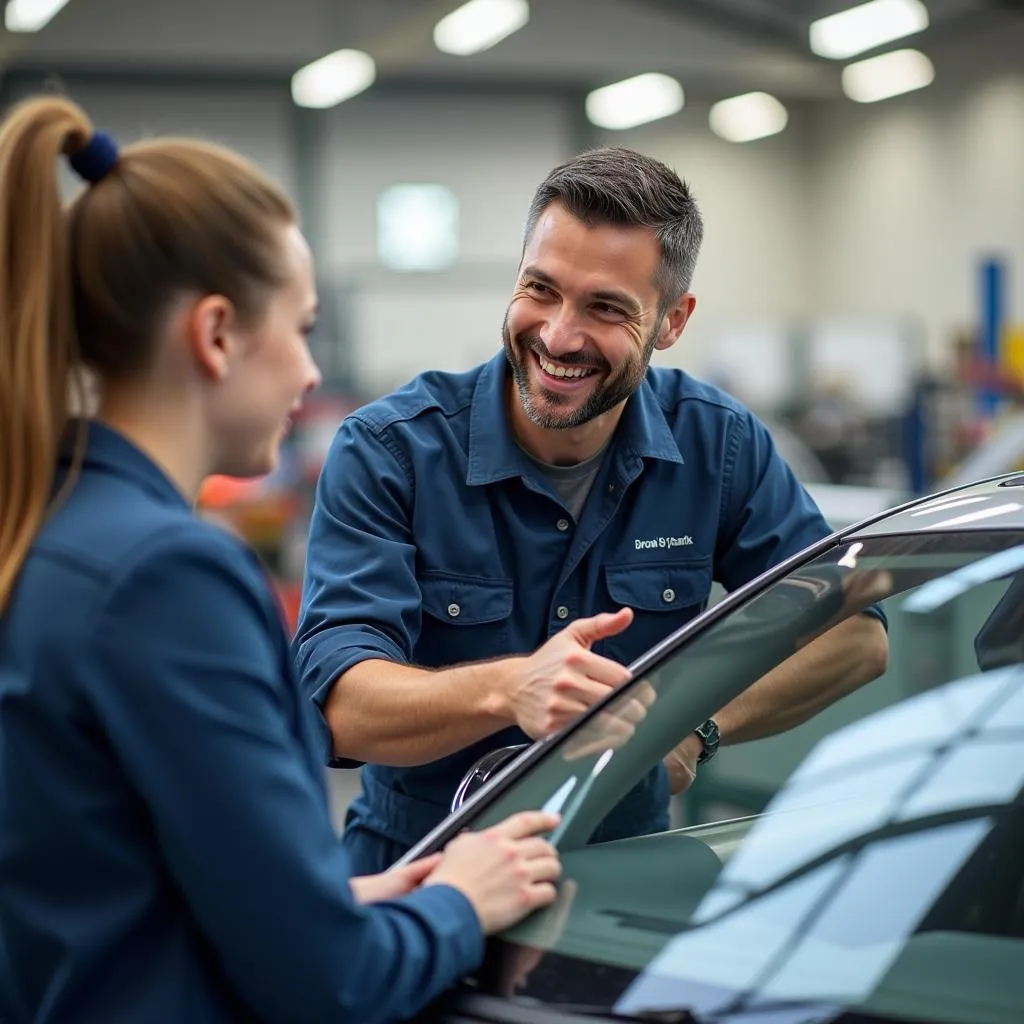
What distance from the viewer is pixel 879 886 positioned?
4.32 ft

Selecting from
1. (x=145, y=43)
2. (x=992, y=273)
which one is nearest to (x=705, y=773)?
(x=992, y=273)

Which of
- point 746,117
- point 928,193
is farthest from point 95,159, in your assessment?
point 746,117

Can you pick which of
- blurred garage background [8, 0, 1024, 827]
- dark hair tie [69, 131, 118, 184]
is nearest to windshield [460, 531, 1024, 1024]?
dark hair tie [69, 131, 118, 184]

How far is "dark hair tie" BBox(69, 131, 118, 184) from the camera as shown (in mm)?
1095

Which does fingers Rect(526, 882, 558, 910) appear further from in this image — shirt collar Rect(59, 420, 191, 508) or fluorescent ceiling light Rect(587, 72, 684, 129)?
fluorescent ceiling light Rect(587, 72, 684, 129)

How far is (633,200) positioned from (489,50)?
43.7 ft

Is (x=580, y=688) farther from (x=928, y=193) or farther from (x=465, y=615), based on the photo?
(x=928, y=193)

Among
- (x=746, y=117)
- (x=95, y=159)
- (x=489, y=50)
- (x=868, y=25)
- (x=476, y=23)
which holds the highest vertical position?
(x=476, y=23)

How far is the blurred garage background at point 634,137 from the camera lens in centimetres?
1361

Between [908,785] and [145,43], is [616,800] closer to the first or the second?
[908,785]

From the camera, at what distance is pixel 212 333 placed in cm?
110

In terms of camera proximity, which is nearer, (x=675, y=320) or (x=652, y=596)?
(x=652, y=596)

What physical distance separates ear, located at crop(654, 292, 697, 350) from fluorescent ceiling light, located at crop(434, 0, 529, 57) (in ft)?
35.5

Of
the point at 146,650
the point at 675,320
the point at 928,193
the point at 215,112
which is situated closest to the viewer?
the point at 146,650
